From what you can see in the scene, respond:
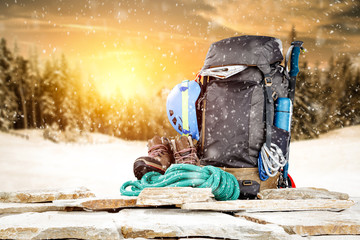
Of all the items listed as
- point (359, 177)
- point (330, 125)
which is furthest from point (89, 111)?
point (359, 177)

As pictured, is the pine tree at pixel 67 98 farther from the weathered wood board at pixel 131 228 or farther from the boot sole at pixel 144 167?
the weathered wood board at pixel 131 228

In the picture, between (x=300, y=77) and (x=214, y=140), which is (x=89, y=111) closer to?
(x=300, y=77)

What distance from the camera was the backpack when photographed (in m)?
3.85

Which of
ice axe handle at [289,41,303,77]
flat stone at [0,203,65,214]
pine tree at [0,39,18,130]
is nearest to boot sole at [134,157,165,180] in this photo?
flat stone at [0,203,65,214]

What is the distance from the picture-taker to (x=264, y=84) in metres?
3.92

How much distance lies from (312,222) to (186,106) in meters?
2.17

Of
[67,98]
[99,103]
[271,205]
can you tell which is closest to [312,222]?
[271,205]

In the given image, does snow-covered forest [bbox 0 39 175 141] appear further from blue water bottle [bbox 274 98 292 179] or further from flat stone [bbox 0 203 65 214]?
flat stone [bbox 0 203 65 214]

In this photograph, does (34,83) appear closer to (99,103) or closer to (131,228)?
(99,103)

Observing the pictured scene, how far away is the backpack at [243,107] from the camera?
3854mm

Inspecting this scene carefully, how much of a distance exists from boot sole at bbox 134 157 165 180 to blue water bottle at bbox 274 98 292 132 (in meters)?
1.42

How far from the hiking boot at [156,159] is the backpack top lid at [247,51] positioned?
3.53 ft

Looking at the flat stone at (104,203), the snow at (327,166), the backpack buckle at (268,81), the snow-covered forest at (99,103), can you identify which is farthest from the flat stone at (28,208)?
the snow-covered forest at (99,103)

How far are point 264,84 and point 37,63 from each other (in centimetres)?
1764
